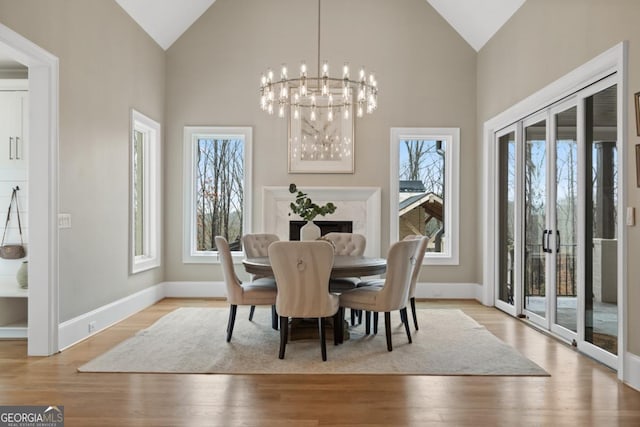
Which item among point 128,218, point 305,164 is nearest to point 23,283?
point 128,218

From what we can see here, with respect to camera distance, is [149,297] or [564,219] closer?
[564,219]

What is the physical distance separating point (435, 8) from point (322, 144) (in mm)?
2378

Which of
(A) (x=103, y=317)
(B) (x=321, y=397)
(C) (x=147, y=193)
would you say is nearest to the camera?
(B) (x=321, y=397)

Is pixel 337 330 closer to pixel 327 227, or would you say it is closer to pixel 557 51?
pixel 327 227

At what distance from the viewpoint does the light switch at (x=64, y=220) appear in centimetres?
419

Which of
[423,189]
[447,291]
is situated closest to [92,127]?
[423,189]

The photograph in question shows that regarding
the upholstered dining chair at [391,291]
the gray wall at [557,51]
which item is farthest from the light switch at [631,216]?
the upholstered dining chair at [391,291]

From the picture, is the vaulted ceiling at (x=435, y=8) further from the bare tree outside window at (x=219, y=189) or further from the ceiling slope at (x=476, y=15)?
the bare tree outside window at (x=219, y=189)

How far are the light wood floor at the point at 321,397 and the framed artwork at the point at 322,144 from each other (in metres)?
3.75

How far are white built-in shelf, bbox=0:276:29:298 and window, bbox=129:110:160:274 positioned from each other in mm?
1523

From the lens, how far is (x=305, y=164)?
22.5 ft

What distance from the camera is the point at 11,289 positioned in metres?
4.66

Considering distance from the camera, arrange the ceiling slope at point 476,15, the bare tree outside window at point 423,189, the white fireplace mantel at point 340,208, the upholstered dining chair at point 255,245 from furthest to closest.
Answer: the bare tree outside window at point 423,189
the white fireplace mantel at point 340,208
the ceiling slope at point 476,15
the upholstered dining chair at point 255,245
